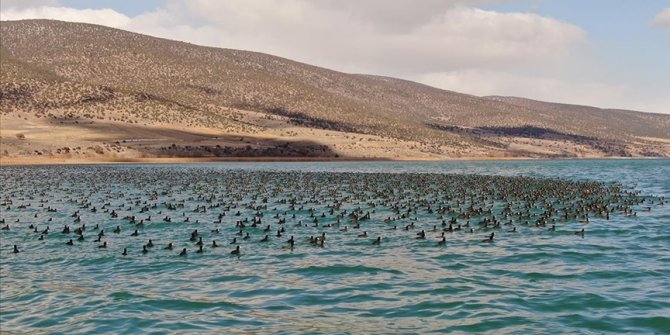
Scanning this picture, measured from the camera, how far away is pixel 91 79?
17450cm

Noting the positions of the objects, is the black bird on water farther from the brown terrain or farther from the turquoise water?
the brown terrain

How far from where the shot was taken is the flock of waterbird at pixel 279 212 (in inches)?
1151

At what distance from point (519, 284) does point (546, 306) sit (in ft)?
8.82

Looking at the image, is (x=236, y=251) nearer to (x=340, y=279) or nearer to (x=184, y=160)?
(x=340, y=279)

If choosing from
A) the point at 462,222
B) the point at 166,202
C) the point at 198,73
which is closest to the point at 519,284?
the point at 462,222

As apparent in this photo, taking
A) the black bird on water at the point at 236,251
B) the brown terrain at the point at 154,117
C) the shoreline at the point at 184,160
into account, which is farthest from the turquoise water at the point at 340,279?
the brown terrain at the point at 154,117

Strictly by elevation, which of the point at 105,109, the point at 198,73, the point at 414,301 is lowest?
the point at 414,301

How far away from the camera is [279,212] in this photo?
40281 millimetres

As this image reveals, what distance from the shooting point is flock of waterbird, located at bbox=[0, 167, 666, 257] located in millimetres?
29234

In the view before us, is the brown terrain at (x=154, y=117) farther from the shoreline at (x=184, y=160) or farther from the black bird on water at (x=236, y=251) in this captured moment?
the black bird on water at (x=236, y=251)

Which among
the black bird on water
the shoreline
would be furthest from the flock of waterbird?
the shoreline

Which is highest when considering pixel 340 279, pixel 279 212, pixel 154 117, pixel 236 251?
pixel 154 117

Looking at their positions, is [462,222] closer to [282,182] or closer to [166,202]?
[166,202]

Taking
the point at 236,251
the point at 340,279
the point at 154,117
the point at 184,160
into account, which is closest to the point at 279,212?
the point at 236,251
